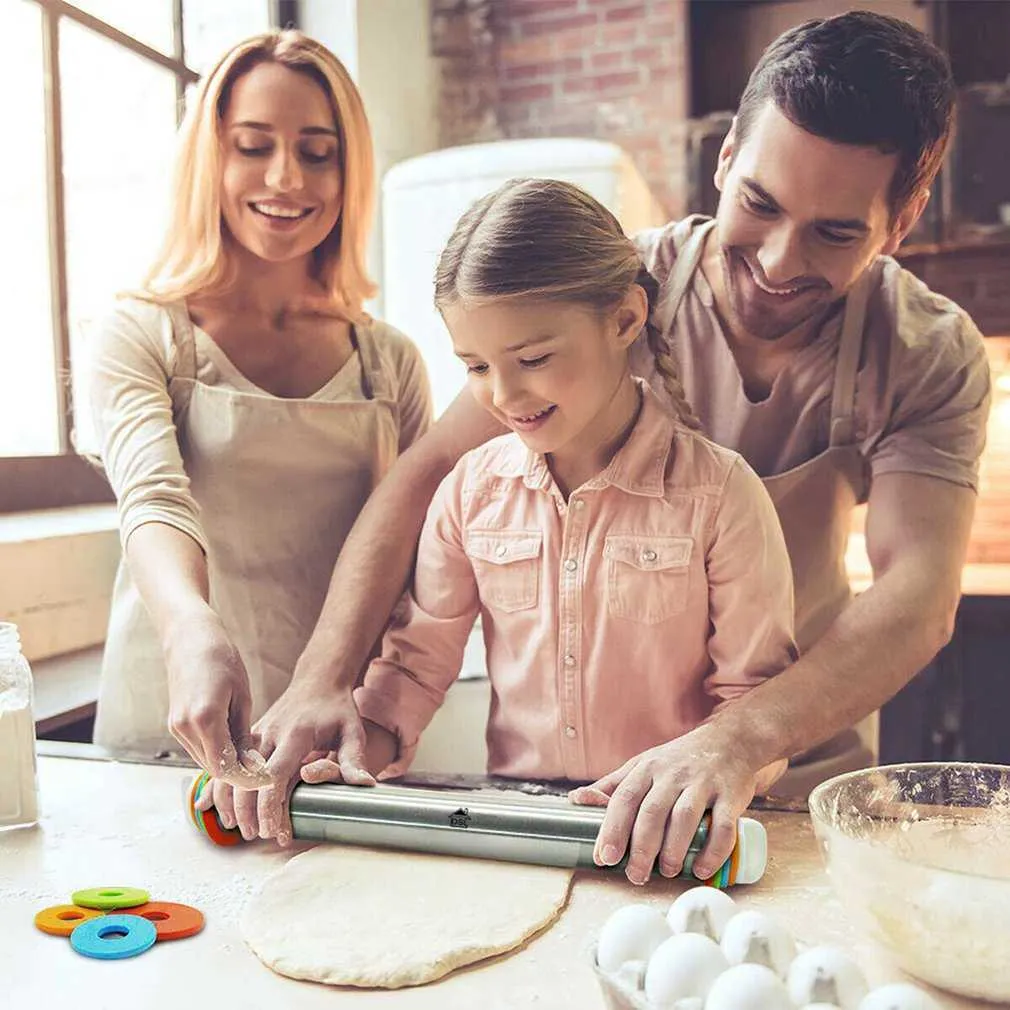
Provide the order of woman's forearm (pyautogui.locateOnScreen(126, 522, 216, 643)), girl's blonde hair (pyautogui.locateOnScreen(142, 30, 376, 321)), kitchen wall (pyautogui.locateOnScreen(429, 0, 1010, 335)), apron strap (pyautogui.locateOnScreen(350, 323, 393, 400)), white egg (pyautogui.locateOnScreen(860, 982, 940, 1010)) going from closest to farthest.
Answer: white egg (pyautogui.locateOnScreen(860, 982, 940, 1010)) → woman's forearm (pyautogui.locateOnScreen(126, 522, 216, 643)) → girl's blonde hair (pyautogui.locateOnScreen(142, 30, 376, 321)) → apron strap (pyautogui.locateOnScreen(350, 323, 393, 400)) → kitchen wall (pyautogui.locateOnScreen(429, 0, 1010, 335))

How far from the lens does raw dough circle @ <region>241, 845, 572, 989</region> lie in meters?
0.62

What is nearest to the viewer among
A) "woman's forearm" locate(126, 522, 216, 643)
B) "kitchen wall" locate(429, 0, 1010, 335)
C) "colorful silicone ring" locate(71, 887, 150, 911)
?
"colorful silicone ring" locate(71, 887, 150, 911)

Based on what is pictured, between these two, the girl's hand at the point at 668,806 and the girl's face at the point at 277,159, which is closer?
the girl's hand at the point at 668,806

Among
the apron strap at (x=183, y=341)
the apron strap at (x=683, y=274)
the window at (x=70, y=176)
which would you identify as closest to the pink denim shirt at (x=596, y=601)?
the apron strap at (x=683, y=274)

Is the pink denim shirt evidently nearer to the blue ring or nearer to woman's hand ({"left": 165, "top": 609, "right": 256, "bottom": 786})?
woman's hand ({"left": 165, "top": 609, "right": 256, "bottom": 786})

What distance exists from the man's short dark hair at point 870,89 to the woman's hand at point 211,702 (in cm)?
61

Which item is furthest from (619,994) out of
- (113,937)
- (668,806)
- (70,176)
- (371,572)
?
(70,176)

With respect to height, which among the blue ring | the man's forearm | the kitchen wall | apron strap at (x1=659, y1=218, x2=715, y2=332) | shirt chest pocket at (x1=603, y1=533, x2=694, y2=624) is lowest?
the blue ring

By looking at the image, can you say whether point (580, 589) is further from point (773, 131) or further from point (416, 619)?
point (773, 131)

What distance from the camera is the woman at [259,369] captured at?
3.29 ft

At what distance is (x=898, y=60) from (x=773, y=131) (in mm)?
106

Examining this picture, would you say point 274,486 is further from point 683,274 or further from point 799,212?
point 799,212

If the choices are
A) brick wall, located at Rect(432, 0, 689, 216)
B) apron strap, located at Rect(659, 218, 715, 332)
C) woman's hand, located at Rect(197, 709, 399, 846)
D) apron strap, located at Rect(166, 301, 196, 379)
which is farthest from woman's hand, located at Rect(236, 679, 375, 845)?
brick wall, located at Rect(432, 0, 689, 216)

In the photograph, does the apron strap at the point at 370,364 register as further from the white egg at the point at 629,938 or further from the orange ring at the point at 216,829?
the white egg at the point at 629,938
